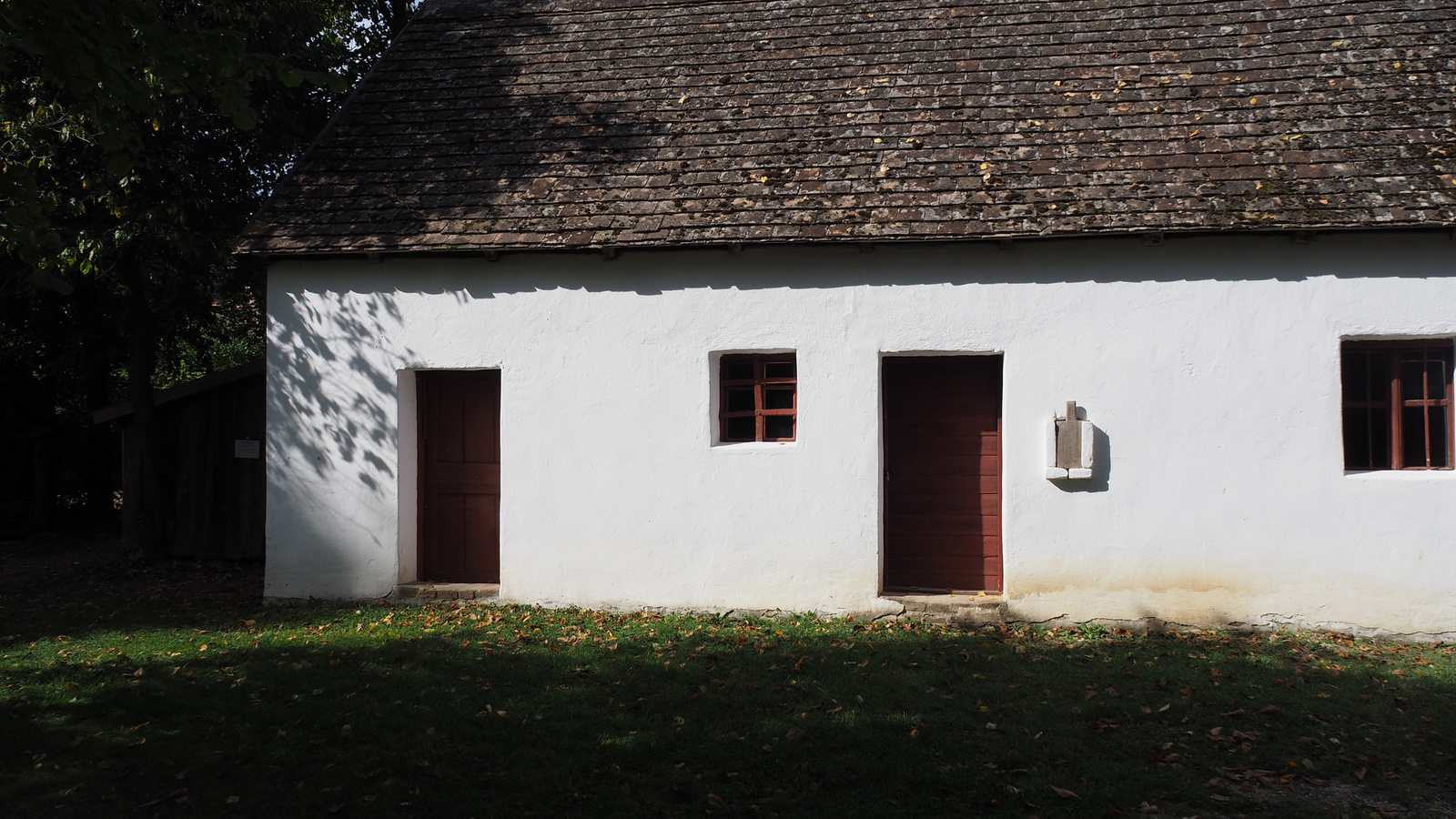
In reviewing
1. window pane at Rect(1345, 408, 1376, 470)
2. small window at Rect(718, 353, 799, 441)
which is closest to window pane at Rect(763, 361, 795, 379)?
small window at Rect(718, 353, 799, 441)

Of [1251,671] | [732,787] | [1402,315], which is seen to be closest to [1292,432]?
Answer: [1402,315]

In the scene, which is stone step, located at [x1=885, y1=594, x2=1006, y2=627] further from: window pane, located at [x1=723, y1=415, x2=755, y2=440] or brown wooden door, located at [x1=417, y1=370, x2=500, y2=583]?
brown wooden door, located at [x1=417, y1=370, x2=500, y2=583]

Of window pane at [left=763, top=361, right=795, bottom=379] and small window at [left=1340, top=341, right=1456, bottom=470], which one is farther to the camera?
window pane at [left=763, top=361, right=795, bottom=379]

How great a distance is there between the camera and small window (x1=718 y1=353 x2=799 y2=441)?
890cm

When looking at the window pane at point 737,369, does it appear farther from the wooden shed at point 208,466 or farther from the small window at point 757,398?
the wooden shed at point 208,466

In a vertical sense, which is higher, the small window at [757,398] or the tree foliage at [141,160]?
the tree foliage at [141,160]

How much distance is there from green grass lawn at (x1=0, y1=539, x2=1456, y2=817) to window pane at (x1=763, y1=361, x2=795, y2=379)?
2196 millimetres

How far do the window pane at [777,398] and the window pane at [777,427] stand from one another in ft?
0.31

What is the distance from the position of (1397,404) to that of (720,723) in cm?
634

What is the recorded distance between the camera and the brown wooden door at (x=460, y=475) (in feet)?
31.2

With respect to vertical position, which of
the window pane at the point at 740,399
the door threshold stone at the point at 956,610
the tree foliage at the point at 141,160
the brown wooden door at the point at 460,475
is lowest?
the door threshold stone at the point at 956,610

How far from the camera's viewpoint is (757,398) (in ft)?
29.3

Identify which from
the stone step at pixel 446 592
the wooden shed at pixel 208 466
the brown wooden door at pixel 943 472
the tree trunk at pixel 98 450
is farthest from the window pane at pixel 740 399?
the tree trunk at pixel 98 450

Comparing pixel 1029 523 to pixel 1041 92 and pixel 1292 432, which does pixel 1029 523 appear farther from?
pixel 1041 92
